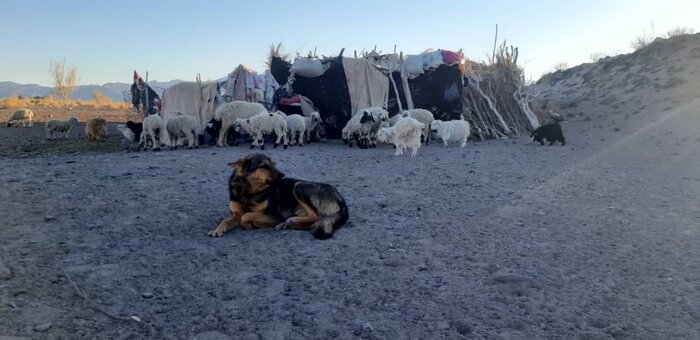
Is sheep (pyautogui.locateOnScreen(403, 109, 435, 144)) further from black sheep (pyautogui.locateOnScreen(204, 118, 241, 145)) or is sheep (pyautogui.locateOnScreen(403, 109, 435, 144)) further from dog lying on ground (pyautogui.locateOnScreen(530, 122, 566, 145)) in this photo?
black sheep (pyautogui.locateOnScreen(204, 118, 241, 145))

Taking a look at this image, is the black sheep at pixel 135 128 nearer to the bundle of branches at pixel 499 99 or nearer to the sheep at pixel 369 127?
the sheep at pixel 369 127

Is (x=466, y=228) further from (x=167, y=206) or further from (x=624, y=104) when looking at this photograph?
(x=624, y=104)

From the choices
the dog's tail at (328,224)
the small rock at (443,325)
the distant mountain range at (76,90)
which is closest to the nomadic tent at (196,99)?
the dog's tail at (328,224)

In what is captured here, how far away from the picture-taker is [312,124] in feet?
46.1

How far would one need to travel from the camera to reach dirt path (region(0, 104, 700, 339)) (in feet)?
9.39

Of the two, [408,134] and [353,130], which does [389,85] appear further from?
[408,134]

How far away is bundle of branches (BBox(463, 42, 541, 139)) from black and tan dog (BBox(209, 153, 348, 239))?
12063 millimetres

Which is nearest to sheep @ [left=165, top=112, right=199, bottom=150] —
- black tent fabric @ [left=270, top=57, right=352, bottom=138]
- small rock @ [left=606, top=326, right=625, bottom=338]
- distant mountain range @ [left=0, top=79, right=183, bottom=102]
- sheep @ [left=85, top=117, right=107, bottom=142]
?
sheep @ [left=85, top=117, right=107, bottom=142]

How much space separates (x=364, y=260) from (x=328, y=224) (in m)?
0.70

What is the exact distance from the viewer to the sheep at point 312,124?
13.8 metres

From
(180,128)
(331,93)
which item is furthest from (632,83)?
(180,128)

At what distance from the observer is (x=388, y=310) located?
306cm

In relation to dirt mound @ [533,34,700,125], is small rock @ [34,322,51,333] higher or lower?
lower

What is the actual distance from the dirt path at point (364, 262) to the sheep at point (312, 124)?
6.69m
